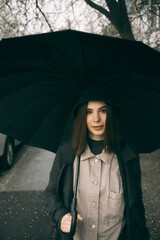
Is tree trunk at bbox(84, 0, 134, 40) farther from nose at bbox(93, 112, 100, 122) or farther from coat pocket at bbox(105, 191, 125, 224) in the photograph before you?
coat pocket at bbox(105, 191, 125, 224)

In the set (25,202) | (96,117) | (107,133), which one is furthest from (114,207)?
(25,202)

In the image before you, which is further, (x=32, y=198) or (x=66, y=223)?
(x=32, y=198)

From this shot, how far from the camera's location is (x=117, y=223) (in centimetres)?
162

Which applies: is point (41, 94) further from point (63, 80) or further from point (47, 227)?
point (47, 227)

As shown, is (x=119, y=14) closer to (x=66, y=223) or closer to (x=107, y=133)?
(x=107, y=133)

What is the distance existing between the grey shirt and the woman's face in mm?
145

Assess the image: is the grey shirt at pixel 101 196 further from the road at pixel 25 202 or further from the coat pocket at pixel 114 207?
the road at pixel 25 202

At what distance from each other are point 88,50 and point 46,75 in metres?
0.39

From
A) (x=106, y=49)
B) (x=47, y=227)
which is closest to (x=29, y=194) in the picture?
(x=47, y=227)

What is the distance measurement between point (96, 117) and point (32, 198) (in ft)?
10.3

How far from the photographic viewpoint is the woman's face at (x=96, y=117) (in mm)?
1594

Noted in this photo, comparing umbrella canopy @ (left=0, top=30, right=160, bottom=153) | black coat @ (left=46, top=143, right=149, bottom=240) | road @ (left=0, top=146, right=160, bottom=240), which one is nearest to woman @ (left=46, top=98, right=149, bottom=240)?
black coat @ (left=46, top=143, right=149, bottom=240)

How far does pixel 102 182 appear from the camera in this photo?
5.18 ft

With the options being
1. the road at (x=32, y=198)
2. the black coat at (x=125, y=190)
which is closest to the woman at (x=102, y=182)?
the black coat at (x=125, y=190)
